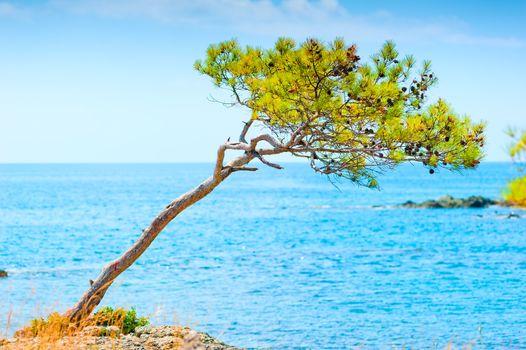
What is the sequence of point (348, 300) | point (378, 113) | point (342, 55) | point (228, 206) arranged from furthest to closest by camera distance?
point (228, 206) → point (348, 300) → point (378, 113) → point (342, 55)

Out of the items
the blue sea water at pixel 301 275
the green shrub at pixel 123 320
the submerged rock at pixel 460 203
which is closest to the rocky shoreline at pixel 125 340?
the green shrub at pixel 123 320

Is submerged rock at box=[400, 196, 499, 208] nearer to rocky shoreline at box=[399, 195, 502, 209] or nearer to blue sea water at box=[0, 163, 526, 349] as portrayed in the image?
rocky shoreline at box=[399, 195, 502, 209]

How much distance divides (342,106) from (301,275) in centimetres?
2353

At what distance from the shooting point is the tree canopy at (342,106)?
954 cm

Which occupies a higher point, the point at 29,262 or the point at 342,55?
the point at 342,55

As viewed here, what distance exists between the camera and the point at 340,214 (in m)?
70.9

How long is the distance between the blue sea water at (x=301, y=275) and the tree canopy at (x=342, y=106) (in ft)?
3.44

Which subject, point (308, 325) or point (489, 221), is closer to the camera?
point (308, 325)

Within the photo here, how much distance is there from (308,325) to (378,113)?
44.4 feet

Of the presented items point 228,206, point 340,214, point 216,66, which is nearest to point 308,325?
point 216,66

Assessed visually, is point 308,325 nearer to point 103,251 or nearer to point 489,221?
point 103,251

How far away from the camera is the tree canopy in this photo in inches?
376

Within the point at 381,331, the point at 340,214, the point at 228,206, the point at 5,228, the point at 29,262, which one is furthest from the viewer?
the point at 228,206

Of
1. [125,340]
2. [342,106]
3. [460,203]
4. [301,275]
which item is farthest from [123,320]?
[460,203]
